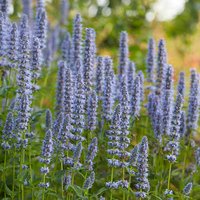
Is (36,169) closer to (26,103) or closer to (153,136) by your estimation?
(153,136)

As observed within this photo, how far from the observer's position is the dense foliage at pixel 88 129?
17.6ft

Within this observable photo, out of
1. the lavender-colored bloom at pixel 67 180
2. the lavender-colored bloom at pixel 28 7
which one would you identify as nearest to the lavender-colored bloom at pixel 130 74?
the lavender-colored bloom at pixel 67 180

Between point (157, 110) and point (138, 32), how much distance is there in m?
10.2

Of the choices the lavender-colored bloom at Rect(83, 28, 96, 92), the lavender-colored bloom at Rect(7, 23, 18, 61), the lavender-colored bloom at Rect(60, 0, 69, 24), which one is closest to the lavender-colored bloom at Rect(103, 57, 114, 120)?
the lavender-colored bloom at Rect(83, 28, 96, 92)

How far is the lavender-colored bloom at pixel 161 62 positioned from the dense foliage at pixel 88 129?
0.01 metres

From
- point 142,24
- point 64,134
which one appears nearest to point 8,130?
point 64,134

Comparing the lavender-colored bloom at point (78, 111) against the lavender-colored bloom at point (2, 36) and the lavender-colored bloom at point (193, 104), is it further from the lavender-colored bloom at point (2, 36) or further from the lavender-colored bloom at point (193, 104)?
the lavender-colored bloom at point (193, 104)

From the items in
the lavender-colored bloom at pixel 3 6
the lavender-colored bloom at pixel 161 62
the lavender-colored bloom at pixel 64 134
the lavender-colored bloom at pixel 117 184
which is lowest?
the lavender-colored bloom at pixel 117 184

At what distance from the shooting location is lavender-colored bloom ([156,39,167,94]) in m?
7.34

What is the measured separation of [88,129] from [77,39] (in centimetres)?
159

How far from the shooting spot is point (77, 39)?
7.16 metres

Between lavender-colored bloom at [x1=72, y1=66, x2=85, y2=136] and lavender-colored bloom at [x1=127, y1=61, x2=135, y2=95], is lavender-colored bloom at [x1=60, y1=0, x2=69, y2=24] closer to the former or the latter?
lavender-colored bloom at [x1=127, y1=61, x2=135, y2=95]

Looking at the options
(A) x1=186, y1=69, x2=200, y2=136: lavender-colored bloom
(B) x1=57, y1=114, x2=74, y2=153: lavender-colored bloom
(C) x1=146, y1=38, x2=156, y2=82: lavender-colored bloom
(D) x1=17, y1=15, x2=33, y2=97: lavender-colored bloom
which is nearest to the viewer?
(B) x1=57, y1=114, x2=74, y2=153: lavender-colored bloom

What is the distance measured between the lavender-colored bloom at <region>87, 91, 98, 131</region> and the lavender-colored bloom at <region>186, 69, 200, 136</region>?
1.44 metres
